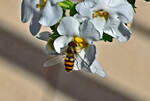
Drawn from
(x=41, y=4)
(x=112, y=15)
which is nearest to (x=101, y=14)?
(x=112, y=15)

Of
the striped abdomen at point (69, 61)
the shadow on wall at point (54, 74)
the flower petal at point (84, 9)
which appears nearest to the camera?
the flower petal at point (84, 9)

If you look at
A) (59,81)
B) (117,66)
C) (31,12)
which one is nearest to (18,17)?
(59,81)

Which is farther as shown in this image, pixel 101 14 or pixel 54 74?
pixel 54 74

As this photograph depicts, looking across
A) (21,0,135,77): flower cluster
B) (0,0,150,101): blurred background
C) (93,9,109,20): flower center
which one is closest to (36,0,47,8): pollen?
(21,0,135,77): flower cluster

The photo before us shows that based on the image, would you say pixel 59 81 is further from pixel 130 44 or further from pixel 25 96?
pixel 130 44

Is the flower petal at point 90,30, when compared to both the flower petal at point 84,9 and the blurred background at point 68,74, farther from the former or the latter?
the blurred background at point 68,74

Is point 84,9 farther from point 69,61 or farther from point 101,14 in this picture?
point 69,61

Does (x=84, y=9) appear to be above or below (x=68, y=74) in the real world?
above

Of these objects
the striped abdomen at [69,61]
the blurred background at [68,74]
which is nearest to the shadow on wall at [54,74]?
the blurred background at [68,74]
